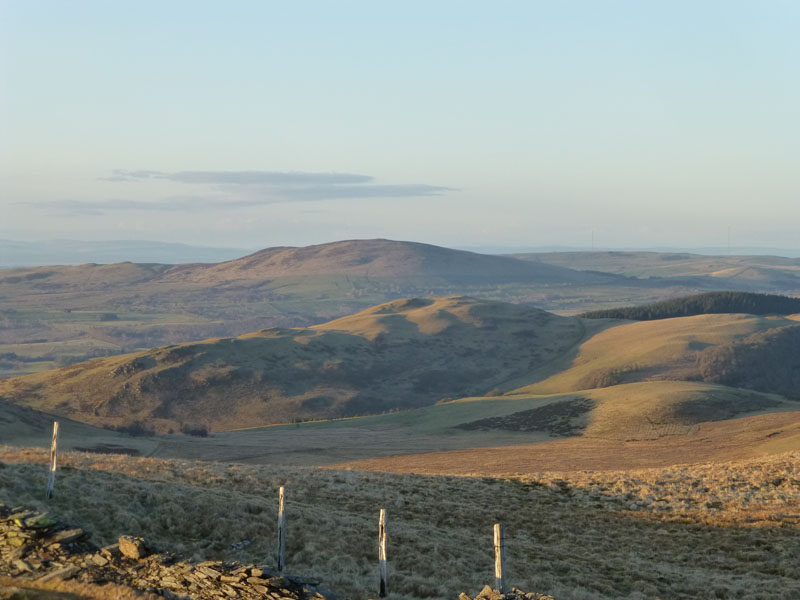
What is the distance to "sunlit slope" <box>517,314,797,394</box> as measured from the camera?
493 feet

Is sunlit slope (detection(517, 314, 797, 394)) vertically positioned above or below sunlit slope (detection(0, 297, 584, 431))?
above

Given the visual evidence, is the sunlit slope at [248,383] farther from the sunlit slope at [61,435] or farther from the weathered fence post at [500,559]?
the weathered fence post at [500,559]

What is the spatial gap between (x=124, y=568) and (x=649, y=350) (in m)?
156

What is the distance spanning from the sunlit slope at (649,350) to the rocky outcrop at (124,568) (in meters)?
133

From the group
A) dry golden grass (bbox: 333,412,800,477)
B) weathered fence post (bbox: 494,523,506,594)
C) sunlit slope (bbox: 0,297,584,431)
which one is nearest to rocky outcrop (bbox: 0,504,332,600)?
weathered fence post (bbox: 494,523,506,594)

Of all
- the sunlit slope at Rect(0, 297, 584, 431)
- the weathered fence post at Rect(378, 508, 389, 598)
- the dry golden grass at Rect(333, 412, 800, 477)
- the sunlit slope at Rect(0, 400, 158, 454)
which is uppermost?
the weathered fence post at Rect(378, 508, 389, 598)

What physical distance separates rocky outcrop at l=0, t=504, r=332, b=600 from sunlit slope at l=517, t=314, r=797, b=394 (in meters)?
133

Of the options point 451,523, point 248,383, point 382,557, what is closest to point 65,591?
point 382,557

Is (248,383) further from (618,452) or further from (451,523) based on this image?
(451,523)

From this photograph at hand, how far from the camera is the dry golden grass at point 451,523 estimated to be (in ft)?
73.5

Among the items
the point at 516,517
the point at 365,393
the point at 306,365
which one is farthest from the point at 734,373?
the point at 516,517

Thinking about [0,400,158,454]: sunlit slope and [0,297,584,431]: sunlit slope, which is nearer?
[0,400,158,454]: sunlit slope

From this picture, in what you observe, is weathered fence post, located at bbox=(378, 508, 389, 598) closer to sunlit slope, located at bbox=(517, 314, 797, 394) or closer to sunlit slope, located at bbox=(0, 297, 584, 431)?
sunlit slope, located at bbox=(0, 297, 584, 431)

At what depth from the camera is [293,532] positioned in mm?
24562
